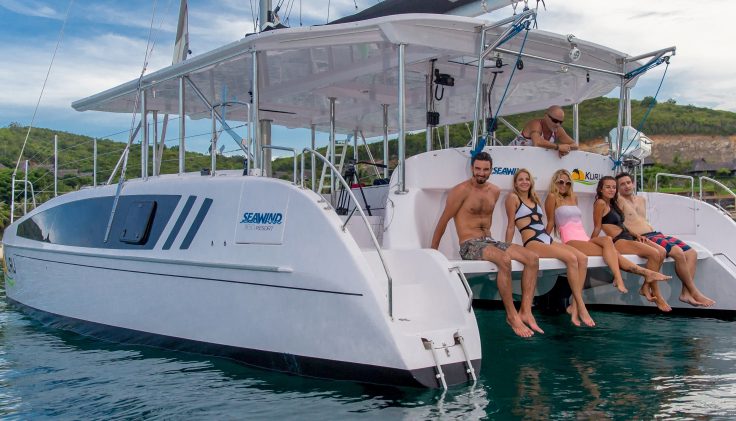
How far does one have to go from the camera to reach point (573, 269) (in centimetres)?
585

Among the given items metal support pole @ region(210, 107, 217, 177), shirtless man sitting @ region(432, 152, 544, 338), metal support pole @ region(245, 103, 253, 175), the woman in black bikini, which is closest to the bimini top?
metal support pole @ region(210, 107, 217, 177)

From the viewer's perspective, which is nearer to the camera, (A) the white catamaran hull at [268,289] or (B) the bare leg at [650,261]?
(A) the white catamaran hull at [268,289]

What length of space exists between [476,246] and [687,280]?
8.50 feet

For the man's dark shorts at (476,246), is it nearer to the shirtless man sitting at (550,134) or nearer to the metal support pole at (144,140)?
the shirtless man sitting at (550,134)

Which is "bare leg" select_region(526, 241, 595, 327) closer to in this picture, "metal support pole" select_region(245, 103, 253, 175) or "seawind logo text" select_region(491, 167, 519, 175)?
"seawind logo text" select_region(491, 167, 519, 175)

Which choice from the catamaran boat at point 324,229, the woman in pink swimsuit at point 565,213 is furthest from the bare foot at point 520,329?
the woman in pink swimsuit at point 565,213

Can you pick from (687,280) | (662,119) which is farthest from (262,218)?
(662,119)

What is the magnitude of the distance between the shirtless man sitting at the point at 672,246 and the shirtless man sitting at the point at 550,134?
712 mm

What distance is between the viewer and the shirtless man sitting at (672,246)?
689cm

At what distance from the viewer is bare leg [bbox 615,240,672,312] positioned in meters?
6.50

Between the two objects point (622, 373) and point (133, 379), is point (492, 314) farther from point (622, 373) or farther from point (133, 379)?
point (133, 379)

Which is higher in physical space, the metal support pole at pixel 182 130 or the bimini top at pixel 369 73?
the bimini top at pixel 369 73

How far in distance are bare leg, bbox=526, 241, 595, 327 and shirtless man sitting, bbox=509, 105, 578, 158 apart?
1.23m

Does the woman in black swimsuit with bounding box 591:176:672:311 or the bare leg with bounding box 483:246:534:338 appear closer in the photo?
the bare leg with bounding box 483:246:534:338
